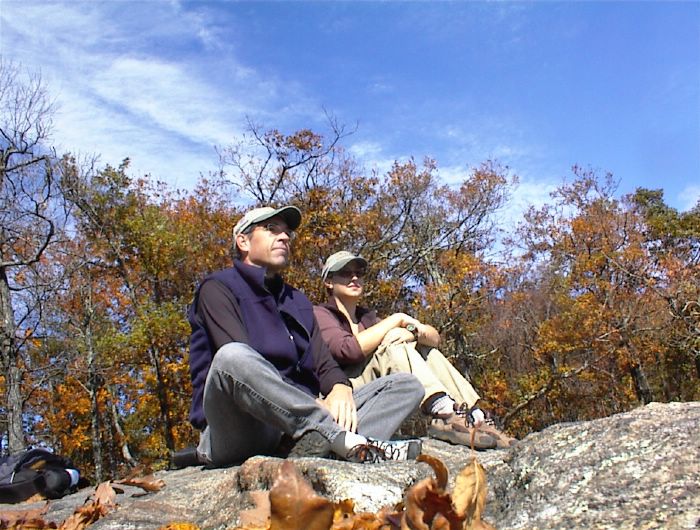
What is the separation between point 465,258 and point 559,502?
1837 centimetres

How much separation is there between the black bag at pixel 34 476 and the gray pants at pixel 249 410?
1.03m

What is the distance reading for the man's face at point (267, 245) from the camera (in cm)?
341

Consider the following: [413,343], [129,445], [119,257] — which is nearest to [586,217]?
[119,257]

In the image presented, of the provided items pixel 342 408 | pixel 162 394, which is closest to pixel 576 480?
pixel 342 408

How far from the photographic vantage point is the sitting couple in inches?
100

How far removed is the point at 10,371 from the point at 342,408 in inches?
474

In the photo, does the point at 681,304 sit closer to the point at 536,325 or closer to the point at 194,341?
the point at 536,325

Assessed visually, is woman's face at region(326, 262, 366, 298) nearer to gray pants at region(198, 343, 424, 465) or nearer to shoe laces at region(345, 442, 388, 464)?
gray pants at region(198, 343, 424, 465)

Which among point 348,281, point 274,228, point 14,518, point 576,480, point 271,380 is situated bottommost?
point 576,480

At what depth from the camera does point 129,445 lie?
2228 cm

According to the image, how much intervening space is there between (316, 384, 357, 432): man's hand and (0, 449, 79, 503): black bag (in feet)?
5.50

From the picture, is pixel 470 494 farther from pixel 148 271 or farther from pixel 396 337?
pixel 148 271

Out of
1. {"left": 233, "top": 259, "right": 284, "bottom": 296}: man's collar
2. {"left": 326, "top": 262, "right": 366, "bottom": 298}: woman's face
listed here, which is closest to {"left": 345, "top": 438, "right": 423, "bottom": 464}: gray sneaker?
{"left": 233, "top": 259, "right": 284, "bottom": 296}: man's collar

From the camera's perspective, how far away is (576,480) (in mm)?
1150
